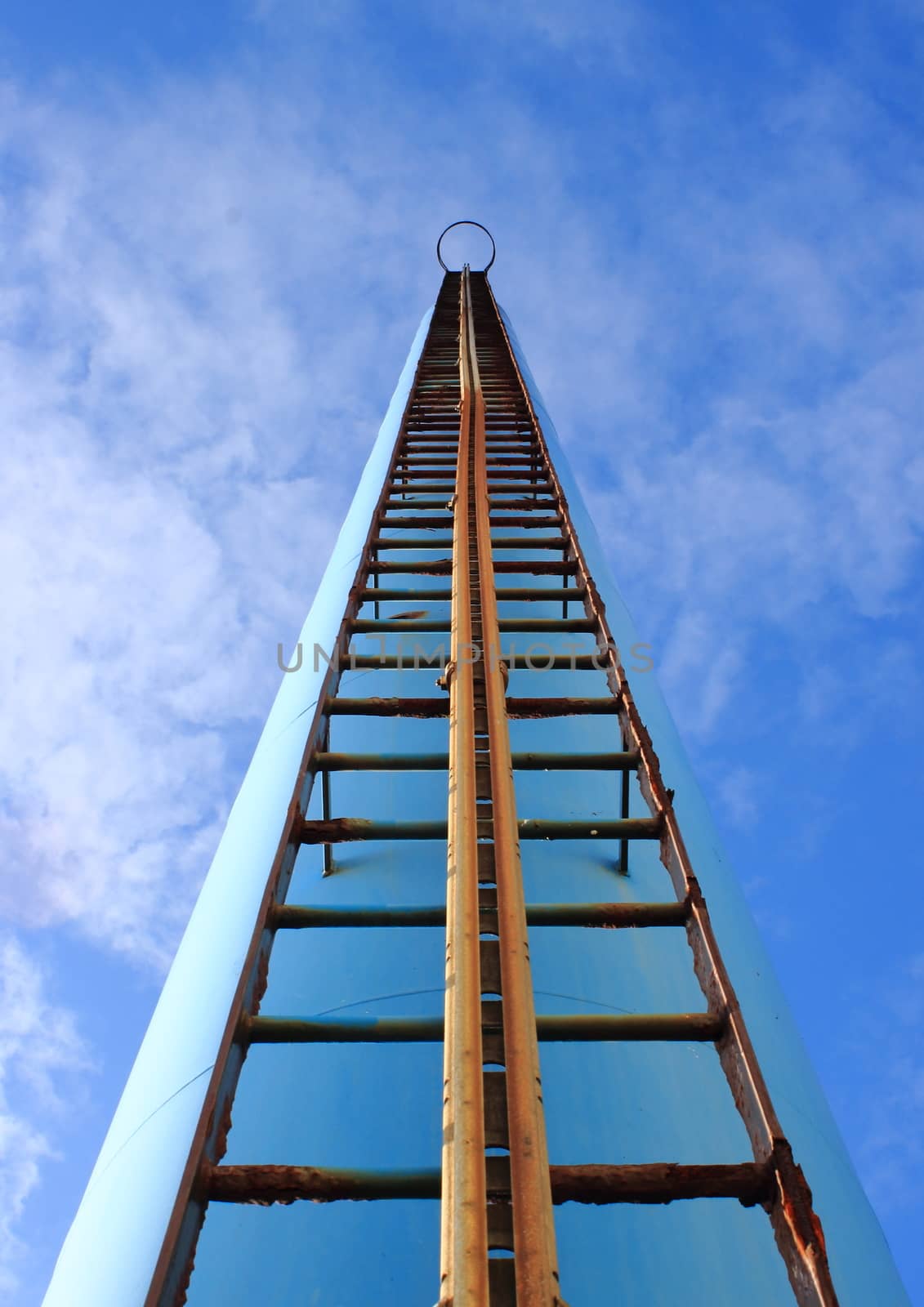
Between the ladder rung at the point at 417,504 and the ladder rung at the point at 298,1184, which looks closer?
the ladder rung at the point at 298,1184

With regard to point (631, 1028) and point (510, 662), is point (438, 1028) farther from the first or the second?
point (510, 662)

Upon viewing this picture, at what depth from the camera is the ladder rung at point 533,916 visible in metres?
3.32

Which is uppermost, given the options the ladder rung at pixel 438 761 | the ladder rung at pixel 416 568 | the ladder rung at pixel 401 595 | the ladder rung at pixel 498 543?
the ladder rung at pixel 498 543

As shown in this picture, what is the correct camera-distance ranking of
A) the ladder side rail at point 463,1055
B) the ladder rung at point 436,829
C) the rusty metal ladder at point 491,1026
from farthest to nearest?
the ladder rung at point 436,829 → the rusty metal ladder at point 491,1026 → the ladder side rail at point 463,1055

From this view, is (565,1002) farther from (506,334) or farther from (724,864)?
(506,334)

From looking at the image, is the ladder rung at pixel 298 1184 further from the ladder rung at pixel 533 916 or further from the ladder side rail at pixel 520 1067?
the ladder rung at pixel 533 916

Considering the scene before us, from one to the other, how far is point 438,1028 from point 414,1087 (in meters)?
0.82

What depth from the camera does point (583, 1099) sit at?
11.6 feet

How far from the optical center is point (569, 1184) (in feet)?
8.11

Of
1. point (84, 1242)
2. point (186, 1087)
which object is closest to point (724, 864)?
point (186, 1087)

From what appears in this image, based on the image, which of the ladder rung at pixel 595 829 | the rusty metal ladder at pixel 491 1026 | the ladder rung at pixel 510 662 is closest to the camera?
the rusty metal ladder at pixel 491 1026

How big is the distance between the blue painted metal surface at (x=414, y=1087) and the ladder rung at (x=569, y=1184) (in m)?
0.55

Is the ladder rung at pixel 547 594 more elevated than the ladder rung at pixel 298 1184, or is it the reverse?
the ladder rung at pixel 547 594

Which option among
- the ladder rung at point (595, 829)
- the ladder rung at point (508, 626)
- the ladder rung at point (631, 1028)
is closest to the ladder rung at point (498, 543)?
the ladder rung at point (508, 626)
